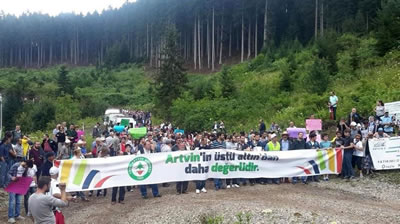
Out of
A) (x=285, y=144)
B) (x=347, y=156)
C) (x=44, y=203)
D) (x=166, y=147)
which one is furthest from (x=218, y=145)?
(x=44, y=203)

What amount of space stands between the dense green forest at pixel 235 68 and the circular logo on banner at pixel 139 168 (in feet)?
44.3

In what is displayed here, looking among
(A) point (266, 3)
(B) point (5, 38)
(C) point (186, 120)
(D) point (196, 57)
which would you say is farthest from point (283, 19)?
(B) point (5, 38)

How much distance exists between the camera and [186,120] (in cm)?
3250

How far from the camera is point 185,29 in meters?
82.2

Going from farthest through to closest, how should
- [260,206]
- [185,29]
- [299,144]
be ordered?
[185,29], [299,144], [260,206]

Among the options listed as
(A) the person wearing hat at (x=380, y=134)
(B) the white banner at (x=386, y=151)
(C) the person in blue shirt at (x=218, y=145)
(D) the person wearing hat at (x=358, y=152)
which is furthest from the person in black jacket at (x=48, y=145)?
(A) the person wearing hat at (x=380, y=134)

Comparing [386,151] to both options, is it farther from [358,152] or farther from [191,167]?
[191,167]

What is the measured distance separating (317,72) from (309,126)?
354 inches

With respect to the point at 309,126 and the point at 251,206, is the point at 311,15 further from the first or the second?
the point at 251,206

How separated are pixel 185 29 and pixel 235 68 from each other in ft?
107

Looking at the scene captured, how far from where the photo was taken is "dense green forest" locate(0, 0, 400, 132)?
29.4 metres

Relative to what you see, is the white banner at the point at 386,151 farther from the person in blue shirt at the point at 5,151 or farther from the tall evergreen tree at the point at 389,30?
the tall evergreen tree at the point at 389,30

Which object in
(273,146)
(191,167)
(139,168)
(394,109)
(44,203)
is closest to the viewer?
(44,203)

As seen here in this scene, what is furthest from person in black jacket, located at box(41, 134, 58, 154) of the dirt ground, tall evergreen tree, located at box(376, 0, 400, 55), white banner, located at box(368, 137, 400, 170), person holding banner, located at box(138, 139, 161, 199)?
tall evergreen tree, located at box(376, 0, 400, 55)
